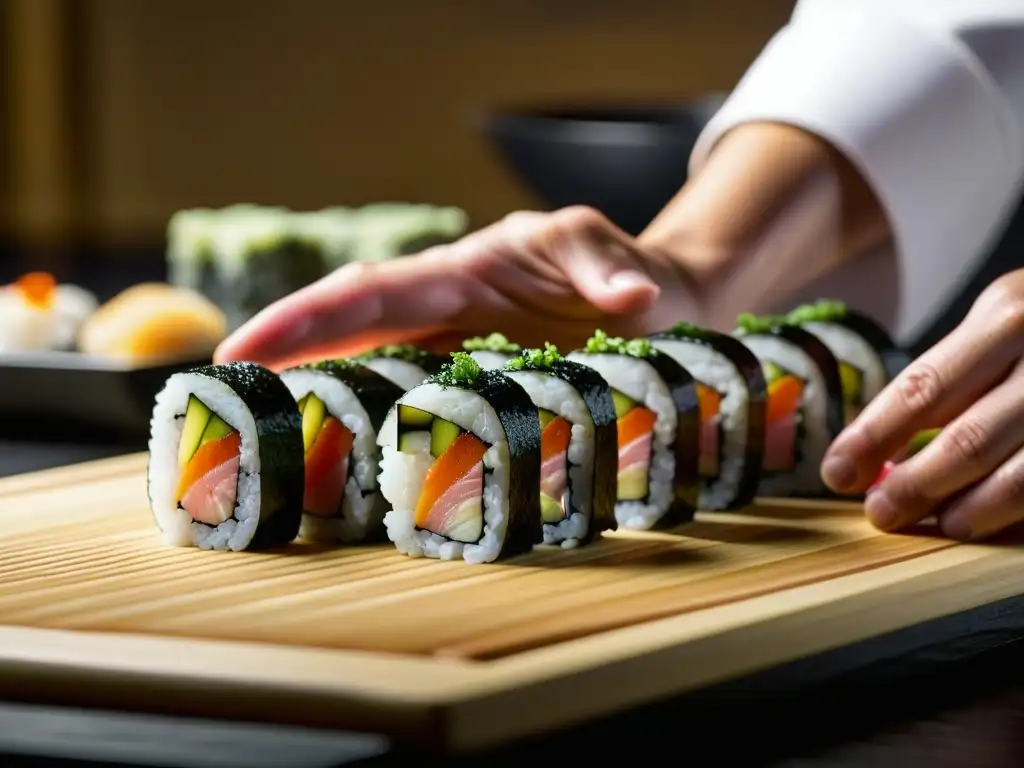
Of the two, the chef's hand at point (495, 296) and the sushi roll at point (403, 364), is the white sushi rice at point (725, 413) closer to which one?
the chef's hand at point (495, 296)

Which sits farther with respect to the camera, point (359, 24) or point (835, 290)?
point (359, 24)

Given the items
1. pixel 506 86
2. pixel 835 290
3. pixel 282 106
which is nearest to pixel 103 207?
pixel 282 106

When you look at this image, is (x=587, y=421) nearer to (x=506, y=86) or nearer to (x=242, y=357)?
(x=242, y=357)

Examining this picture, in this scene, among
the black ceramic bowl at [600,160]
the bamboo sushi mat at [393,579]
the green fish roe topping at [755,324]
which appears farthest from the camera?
the black ceramic bowl at [600,160]

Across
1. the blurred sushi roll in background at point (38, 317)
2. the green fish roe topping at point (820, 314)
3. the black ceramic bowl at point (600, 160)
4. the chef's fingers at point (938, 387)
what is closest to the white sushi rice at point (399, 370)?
the chef's fingers at point (938, 387)

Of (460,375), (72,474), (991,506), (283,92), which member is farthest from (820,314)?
(283,92)

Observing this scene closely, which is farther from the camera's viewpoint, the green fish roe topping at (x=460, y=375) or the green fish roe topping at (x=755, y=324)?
the green fish roe topping at (x=755, y=324)
